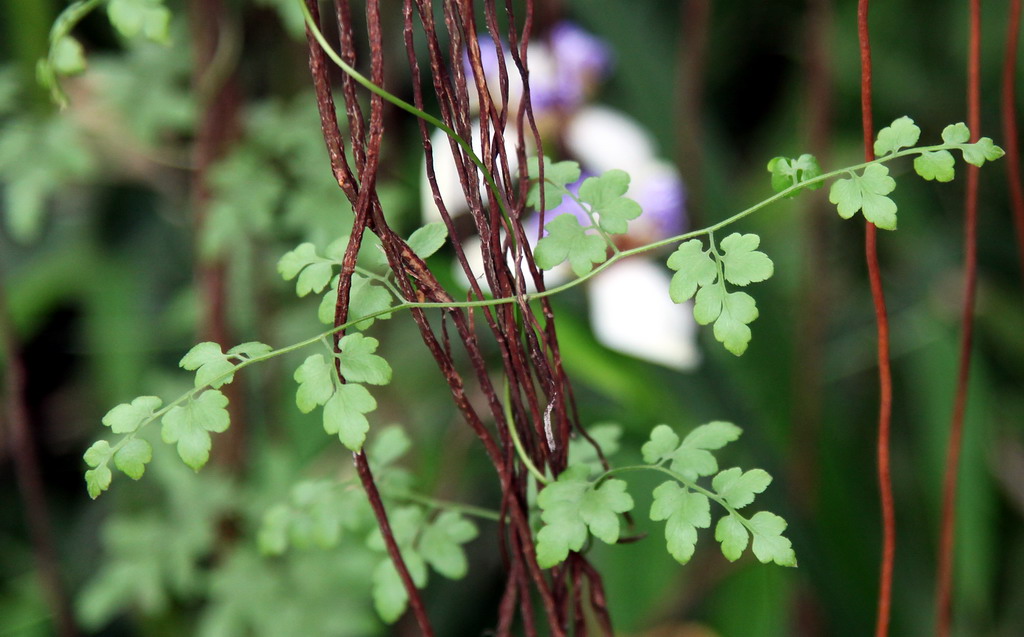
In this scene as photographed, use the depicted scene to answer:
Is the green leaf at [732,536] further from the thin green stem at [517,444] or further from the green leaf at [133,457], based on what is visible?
the green leaf at [133,457]

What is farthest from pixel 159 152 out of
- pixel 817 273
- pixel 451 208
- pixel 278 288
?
pixel 817 273

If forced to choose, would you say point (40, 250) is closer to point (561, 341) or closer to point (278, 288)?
point (278, 288)

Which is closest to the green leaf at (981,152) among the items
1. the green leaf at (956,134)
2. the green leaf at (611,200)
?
the green leaf at (956,134)

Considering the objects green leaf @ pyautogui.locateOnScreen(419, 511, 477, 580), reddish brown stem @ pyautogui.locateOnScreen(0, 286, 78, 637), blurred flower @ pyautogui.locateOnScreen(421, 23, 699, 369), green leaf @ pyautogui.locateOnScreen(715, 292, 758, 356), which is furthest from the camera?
blurred flower @ pyautogui.locateOnScreen(421, 23, 699, 369)

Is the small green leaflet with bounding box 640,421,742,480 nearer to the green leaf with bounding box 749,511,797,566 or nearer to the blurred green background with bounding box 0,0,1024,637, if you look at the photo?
the green leaf with bounding box 749,511,797,566

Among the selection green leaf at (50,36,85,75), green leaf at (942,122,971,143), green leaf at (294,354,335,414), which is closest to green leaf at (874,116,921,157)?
green leaf at (942,122,971,143)

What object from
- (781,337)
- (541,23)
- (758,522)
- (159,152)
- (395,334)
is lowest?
(758,522)

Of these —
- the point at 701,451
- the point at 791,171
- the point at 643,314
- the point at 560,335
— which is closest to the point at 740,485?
the point at 701,451
